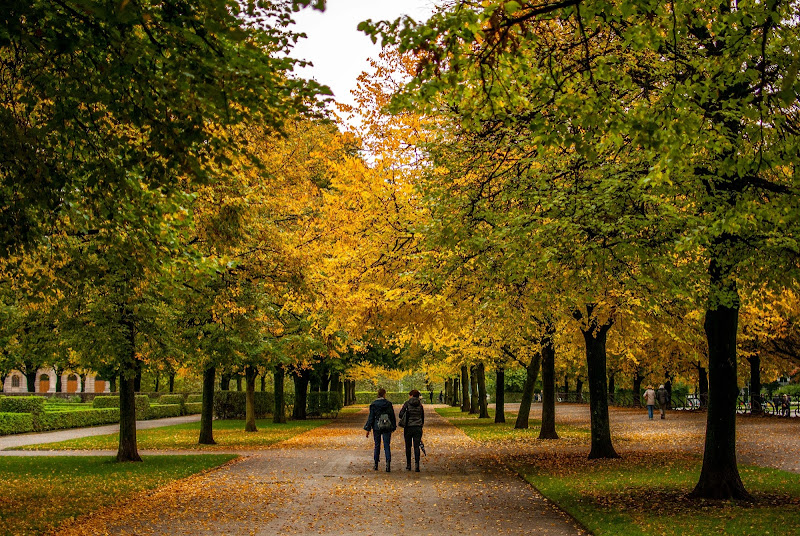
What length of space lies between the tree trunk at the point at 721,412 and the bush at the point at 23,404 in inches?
1175

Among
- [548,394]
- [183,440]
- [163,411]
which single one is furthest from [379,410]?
[163,411]

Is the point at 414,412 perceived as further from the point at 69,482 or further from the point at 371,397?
the point at 371,397

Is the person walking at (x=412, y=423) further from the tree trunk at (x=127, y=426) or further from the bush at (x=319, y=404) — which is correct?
the bush at (x=319, y=404)

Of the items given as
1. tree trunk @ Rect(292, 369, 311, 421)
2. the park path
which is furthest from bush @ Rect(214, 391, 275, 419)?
the park path

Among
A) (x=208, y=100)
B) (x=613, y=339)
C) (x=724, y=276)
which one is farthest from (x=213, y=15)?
(x=613, y=339)

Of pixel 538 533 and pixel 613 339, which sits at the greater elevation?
pixel 613 339

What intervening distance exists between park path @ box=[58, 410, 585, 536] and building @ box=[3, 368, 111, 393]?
260ft

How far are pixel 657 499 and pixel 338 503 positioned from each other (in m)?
4.89

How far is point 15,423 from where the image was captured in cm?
3097

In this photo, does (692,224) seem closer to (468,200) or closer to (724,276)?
(724,276)

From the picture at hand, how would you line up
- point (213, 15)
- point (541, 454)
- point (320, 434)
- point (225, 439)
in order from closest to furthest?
point (213, 15), point (541, 454), point (225, 439), point (320, 434)

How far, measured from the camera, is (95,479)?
14.9m

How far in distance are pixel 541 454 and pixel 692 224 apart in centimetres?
1106

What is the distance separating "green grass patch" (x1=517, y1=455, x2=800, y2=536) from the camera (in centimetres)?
941
